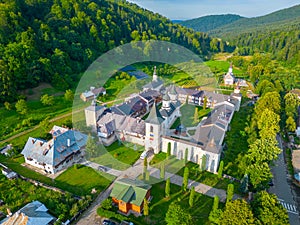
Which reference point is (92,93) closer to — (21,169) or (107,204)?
(21,169)

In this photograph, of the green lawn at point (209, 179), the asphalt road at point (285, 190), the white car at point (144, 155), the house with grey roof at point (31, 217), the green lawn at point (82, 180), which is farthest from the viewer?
the white car at point (144, 155)

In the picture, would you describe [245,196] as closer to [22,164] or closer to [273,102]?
[273,102]

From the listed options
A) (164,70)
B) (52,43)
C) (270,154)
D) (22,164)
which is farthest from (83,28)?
(270,154)

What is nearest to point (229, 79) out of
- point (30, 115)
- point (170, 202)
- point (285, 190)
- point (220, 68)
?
point (220, 68)

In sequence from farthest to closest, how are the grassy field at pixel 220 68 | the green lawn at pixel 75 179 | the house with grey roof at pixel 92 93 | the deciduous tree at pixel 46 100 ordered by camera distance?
the grassy field at pixel 220 68 < the house with grey roof at pixel 92 93 < the deciduous tree at pixel 46 100 < the green lawn at pixel 75 179

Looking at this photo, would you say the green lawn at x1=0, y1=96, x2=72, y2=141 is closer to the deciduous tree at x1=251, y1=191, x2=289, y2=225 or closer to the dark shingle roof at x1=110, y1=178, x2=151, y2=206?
the dark shingle roof at x1=110, y1=178, x2=151, y2=206

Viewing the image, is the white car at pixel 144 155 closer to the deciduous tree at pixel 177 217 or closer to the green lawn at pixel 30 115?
the deciduous tree at pixel 177 217

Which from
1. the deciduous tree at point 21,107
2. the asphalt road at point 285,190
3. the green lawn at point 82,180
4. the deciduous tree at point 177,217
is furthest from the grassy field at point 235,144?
the deciduous tree at point 21,107
